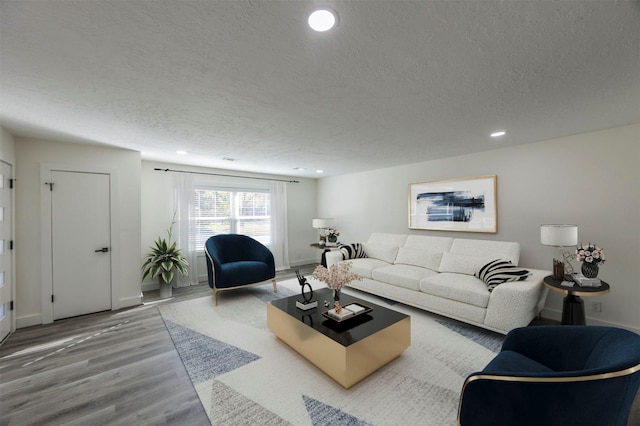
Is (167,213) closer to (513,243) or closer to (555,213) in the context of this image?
(513,243)

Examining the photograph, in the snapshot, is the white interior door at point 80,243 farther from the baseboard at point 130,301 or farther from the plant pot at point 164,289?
the plant pot at point 164,289

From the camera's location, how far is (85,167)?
3.40 m

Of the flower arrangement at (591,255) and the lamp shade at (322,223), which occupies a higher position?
the lamp shade at (322,223)

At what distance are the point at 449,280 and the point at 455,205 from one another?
1.47 metres

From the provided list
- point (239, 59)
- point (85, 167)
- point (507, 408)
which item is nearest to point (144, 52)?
point (239, 59)

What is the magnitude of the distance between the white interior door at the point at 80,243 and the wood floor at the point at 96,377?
1.04ft

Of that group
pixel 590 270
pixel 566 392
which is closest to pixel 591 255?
pixel 590 270

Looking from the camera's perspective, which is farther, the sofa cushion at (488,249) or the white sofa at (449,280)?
the sofa cushion at (488,249)

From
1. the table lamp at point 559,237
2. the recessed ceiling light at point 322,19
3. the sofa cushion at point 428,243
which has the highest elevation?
the recessed ceiling light at point 322,19

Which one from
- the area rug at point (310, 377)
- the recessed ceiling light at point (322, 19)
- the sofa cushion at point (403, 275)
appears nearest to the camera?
the recessed ceiling light at point (322, 19)

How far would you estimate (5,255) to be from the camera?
2.81m

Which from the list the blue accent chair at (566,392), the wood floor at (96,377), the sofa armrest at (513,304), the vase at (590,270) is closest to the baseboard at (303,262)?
the wood floor at (96,377)

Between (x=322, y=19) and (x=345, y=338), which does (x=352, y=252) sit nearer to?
(x=345, y=338)

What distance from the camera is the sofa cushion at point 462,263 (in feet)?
10.9
